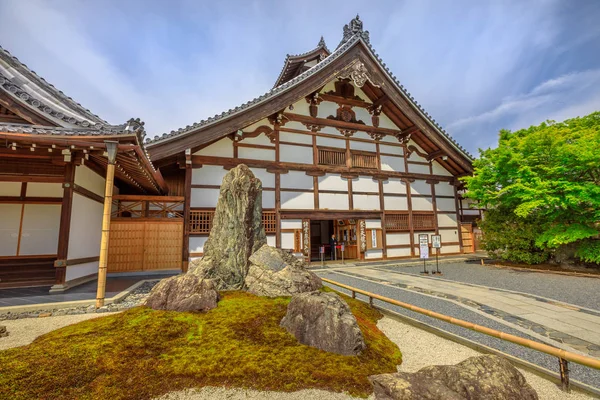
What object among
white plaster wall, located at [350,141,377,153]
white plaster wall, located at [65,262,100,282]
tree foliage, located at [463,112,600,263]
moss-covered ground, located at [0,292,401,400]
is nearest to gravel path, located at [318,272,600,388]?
moss-covered ground, located at [0,292,401,400]

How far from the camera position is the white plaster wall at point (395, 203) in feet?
44.1

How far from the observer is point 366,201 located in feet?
42.7

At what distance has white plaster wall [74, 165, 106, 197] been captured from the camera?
22.6 ft

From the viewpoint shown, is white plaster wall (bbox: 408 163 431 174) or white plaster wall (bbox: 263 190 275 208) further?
white plaster wall (bbox: 408 163 431 174)

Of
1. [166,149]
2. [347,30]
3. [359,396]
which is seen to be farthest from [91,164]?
[347,30]

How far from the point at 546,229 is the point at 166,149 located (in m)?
14.2

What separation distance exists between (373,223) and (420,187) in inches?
146

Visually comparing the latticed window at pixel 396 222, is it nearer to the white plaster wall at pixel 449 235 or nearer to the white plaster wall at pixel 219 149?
the white plaster wall at pixel 449 235

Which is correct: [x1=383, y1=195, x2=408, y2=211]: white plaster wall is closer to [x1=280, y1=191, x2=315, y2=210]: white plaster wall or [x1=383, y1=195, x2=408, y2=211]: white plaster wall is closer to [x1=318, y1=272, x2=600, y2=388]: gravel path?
[x1=280, y1=191, x2=315, y2=210]: white plaster wall

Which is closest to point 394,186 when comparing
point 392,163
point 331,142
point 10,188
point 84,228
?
point 392,163

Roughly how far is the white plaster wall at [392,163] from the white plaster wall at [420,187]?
103 cm

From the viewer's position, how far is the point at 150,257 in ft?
31.5

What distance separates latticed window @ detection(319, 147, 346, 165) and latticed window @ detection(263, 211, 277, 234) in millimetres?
3378

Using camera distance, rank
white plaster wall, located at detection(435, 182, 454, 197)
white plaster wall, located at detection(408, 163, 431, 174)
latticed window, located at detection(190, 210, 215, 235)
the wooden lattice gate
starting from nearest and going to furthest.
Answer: the wooden lattice gate
latticed window, located at detection(190, 210, 215, 235)
white plaster wall, located at detection(408, 163, 431, 174)
white plaster wall, located at detection(435, 182, 454, 197)
